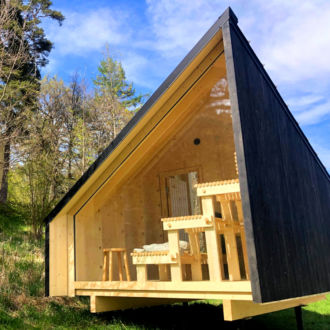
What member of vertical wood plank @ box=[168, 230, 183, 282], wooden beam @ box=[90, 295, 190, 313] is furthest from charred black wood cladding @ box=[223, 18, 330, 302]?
wooden beam @ box=[90, 295, 190, 313]

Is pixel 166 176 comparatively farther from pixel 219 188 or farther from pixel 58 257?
pixel 219 188

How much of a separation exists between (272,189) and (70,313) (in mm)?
4093

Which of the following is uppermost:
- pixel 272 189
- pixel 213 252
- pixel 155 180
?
pixel 155 180

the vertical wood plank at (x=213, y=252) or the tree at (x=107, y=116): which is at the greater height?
the tree at (x=107, y=116)

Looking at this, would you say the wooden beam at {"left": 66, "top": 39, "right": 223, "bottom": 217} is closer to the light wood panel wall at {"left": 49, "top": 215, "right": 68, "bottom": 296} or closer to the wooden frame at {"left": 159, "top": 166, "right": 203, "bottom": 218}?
the light wood panel wall at {"left": 49, "top": 215, "right": 68, "bottom": 296}

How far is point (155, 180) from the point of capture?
8.71m

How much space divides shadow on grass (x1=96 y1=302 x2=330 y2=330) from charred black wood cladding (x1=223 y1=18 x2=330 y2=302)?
180 centimetres

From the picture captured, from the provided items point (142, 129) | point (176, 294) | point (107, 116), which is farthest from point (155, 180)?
point (107, 116)

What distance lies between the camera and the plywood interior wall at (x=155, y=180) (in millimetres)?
6949

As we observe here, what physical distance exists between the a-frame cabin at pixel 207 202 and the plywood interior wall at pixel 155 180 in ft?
0.07

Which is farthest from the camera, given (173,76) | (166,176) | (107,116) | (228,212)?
(107,116)

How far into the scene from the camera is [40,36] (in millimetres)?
→ 18641

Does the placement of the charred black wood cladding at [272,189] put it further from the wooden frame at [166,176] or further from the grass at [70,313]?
the grass at [70,313]

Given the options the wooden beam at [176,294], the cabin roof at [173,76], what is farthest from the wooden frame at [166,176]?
the wooden beam at [176,294]
